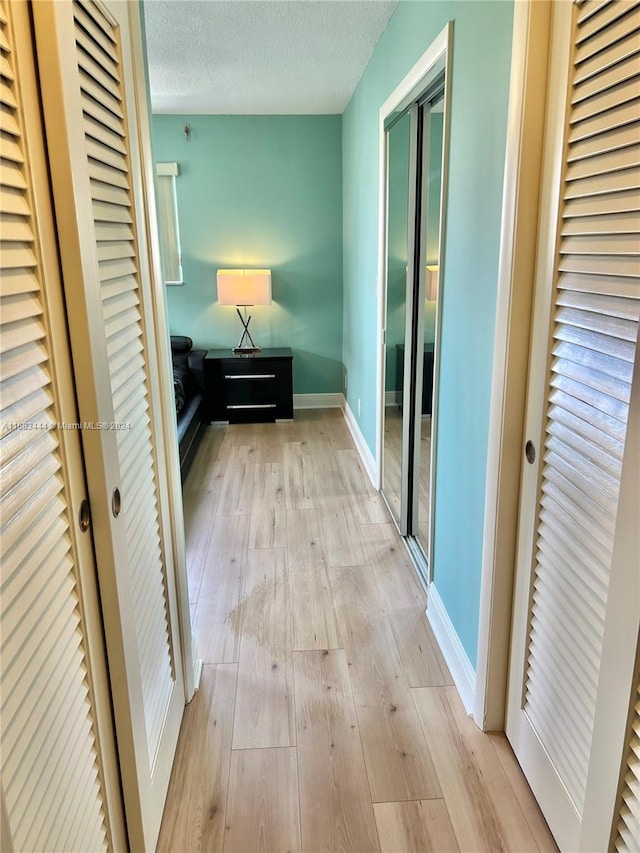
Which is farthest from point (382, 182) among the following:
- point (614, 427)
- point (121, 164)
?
point (614, 427)

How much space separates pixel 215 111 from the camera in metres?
4.80

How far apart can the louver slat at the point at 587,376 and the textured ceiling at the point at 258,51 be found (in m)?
2.02

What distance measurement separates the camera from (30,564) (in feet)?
2.91

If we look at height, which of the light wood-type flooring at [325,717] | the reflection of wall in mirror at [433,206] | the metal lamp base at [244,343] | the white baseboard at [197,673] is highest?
the reflection of wall in mirror at [433,206]

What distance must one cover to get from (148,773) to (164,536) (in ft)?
1.88

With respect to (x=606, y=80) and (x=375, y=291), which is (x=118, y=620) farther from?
(x=375, y=291)

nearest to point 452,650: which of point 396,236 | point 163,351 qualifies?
point 163,351

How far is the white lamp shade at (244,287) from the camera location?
4906 mm

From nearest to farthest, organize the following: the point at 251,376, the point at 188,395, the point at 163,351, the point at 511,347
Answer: the point at 511,347, the point at 163,351, the point at 188,395, the point at 251,376

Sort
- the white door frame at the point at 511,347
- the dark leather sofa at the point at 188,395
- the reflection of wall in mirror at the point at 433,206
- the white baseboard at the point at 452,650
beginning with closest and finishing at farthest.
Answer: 1. the white door frame at the point at 511,347
2. the white baseboard at the point at 452,650
3. the reflection of wall in mirror at the point at 433,206
4. the dark leather sofa at the point at 188,395

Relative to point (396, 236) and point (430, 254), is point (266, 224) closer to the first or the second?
point (396, 236)

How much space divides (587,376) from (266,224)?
14.4 feet

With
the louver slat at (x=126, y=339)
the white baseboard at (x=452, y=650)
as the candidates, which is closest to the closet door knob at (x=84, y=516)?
the louver slat at (x=126, y=339)

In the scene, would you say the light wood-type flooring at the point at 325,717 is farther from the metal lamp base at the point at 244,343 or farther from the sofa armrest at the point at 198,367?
the metal lamp base at the point at 244,343
